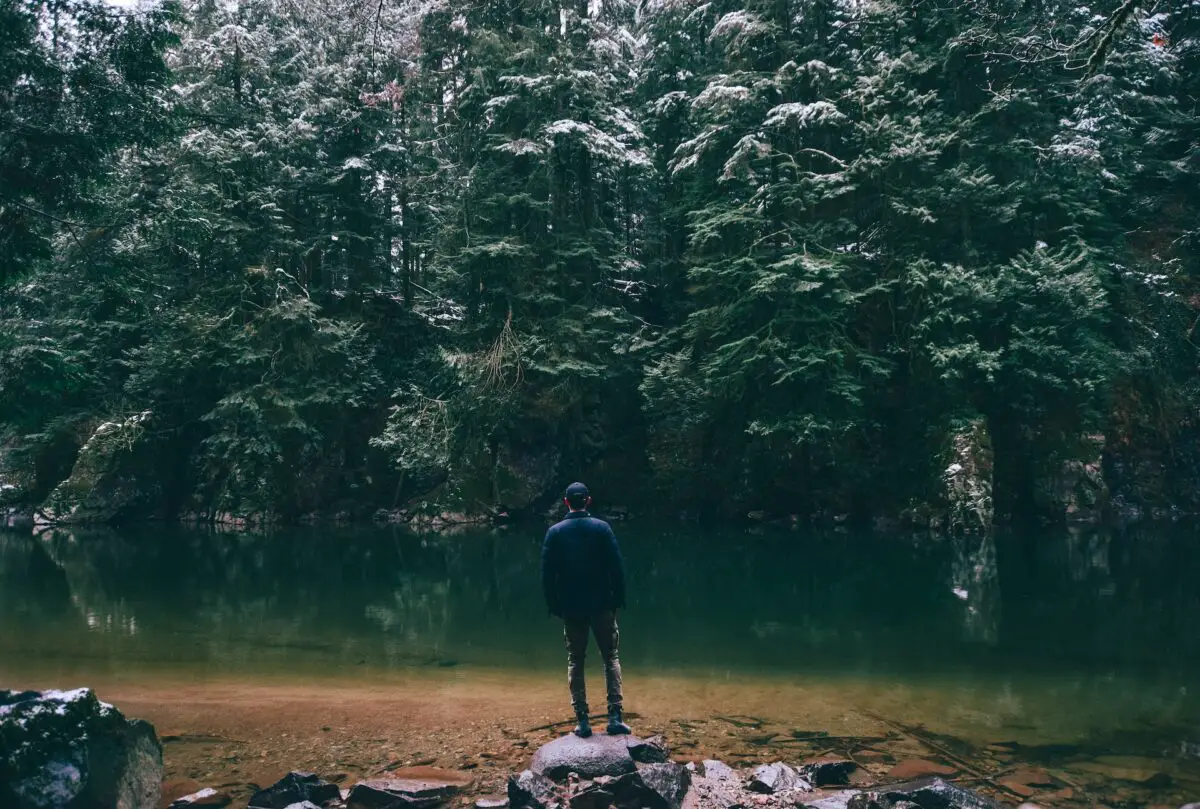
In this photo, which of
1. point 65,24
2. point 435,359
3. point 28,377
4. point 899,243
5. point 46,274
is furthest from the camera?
point 435,359

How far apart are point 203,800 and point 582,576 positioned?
2931 millimetres

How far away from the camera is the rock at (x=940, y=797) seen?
4.94 meters

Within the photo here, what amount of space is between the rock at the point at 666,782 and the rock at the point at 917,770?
1661 millimetres

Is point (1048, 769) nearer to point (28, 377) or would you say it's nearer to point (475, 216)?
point (28, 377)

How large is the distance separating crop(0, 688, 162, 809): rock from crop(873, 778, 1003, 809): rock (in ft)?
15.2

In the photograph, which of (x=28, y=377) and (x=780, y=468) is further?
(x=780, y=468)

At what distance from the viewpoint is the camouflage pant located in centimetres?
617

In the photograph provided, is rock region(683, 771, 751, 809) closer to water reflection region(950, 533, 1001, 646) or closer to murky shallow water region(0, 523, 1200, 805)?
murky shallow water region(0, 523, 1200, 805)

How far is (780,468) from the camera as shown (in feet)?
77.4

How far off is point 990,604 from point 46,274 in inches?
1055

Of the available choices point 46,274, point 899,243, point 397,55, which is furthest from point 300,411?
point 899,243

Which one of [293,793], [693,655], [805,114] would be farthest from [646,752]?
[805,114]

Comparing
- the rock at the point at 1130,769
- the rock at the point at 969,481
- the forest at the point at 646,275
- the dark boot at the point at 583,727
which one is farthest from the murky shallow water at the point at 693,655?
the forest at the point at 646,275

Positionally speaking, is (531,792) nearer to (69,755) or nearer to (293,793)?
(293,793)
